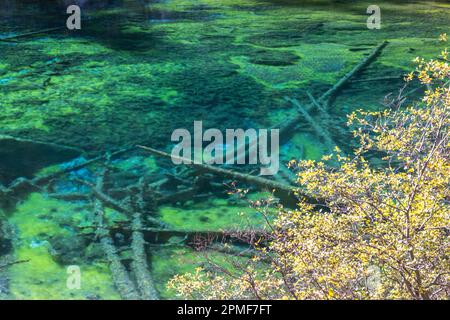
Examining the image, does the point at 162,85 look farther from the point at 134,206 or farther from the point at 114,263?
the point at 114,263

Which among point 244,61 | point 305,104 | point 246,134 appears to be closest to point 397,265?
point 246,134

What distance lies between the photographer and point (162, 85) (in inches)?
284

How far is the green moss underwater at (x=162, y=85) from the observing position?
Result: 4.24 m

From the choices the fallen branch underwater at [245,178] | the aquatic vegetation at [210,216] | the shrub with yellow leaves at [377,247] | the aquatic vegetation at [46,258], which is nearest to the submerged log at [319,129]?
the fallen branch underwater at [245,178]

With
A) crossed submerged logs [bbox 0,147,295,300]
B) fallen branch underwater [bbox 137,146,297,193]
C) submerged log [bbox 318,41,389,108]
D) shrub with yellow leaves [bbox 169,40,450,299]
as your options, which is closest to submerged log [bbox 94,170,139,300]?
crossed submerged logs [bbox 0,147,295,300]

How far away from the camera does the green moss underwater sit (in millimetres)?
4242

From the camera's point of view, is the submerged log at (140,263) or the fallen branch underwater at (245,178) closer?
the submerged log at (140,263)

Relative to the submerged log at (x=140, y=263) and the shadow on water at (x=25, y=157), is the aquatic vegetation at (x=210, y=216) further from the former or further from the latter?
the shadow on water at (x=25, y=157)

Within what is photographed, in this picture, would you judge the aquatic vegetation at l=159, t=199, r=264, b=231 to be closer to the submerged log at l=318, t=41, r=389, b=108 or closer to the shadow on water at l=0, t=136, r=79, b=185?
the shadow on water at l=0, t=136, r=79, b=185

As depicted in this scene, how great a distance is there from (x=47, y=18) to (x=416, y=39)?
5856mm

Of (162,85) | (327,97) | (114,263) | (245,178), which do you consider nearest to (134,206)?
(114,263)

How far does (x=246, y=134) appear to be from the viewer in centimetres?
607

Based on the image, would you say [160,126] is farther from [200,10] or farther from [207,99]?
[200,10]

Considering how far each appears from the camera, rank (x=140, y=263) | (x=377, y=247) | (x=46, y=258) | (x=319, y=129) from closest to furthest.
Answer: (x=377, y=247), (x=140, y=263), (x=46, y=258), (x=319, y=129)
